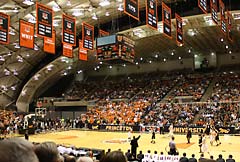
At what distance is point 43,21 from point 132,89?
3476 cm

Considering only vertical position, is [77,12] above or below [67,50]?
above

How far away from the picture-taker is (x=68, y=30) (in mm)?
18422

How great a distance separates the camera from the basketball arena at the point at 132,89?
58.2ft

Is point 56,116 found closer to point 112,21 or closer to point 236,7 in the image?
point 112,21

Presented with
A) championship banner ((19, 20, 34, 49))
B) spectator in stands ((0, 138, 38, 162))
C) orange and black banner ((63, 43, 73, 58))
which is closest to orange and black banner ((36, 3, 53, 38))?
championship banner ((19, 20, 34, 49))

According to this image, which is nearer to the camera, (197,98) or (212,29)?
(212,29)

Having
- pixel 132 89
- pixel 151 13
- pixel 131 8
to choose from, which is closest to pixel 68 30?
pixel 151 13

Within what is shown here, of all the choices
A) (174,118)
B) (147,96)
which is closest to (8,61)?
(147,96)

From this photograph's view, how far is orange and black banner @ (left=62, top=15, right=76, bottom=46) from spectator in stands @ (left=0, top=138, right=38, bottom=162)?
56.2 ft

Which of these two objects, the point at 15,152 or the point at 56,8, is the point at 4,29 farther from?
the point at 15,152

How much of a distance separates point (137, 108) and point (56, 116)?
50.3 feet

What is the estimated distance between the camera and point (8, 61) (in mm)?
41000

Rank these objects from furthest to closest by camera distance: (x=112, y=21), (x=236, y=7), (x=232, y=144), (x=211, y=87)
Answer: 1. (x=211, y=87)
2. (x=112, y=21)
3. (x=236, y=7)
4. (x=232, y=144)

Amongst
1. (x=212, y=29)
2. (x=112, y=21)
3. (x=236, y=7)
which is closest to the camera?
(x=236, y=7)
